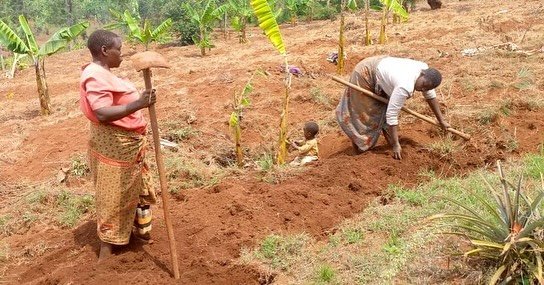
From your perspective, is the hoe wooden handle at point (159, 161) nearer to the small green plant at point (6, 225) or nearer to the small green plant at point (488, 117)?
the small green plant at point (6, 225)

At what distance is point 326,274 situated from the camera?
3.26m

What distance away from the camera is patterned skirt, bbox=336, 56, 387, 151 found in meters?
5.32

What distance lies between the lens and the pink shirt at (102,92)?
316 cm

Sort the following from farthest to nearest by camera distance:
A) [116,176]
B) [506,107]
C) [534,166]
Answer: [506,107]
[534,166]
[116,176]

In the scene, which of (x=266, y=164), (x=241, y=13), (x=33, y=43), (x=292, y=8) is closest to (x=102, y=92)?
(x=266, y=164)

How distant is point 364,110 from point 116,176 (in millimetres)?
2938

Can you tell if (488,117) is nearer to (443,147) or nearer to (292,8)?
(443,147)

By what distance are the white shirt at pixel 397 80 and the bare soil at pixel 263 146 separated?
613mm

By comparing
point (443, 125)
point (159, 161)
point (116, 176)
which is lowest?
point (443, 125)

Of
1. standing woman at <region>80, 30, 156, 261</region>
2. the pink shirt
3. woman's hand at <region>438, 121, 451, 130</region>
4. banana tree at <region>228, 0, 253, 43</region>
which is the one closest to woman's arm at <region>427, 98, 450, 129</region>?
woman's hand at <region>438, 121, 451, 130</region>

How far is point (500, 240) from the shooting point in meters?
2.80

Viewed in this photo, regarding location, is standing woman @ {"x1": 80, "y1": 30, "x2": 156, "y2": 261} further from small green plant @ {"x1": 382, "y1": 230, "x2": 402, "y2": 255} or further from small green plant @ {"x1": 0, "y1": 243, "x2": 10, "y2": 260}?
small green plant @ {"x1": 382, "y1": 230, "x2": 402, "y2": 255}

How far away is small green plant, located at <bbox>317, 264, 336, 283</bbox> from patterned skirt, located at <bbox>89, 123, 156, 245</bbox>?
140 centimetres

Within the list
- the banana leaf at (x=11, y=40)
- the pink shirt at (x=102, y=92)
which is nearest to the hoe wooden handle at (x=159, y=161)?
the pink shirt at (x=102, y=92)
